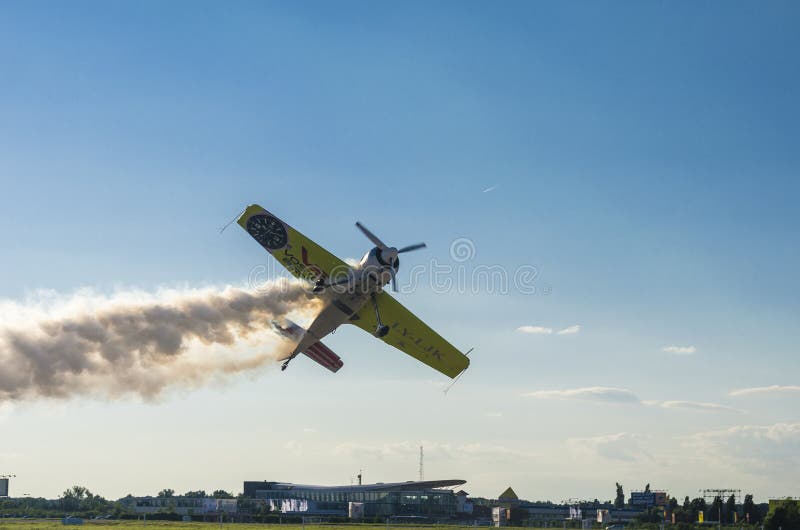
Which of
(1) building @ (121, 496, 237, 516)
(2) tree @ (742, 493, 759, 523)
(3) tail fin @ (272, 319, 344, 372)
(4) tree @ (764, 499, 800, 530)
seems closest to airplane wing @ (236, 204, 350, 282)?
(3) tail fin @ (272, 319, 344, 372)

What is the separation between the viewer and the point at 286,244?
48250 mm

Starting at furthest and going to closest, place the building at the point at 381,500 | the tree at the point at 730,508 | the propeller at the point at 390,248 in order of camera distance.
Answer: the tree at the point at 730,508
the building at the point at 381,500
the propeller at the point at 390,248

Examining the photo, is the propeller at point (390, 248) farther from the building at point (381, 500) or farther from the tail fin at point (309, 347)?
the building at point (381, 500)

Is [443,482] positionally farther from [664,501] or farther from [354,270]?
[354,270]

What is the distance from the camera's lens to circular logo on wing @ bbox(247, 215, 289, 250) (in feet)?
157

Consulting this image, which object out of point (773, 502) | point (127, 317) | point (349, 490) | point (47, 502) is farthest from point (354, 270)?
point (47, 502)

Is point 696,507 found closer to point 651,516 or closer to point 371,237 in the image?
point 651,516

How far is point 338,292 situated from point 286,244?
4266 millimetres

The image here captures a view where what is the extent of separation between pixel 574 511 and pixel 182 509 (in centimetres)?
6621

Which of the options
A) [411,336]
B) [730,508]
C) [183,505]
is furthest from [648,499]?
[411,336]

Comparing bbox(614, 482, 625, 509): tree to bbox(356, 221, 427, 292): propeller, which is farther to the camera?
bbox(614, 482, 625, 509): tree

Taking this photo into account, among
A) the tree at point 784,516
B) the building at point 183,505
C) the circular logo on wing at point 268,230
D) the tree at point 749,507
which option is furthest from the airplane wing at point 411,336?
the tree at point 749,507

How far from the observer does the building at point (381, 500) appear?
11431cm

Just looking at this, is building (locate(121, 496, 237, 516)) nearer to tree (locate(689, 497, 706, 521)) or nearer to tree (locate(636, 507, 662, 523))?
tree (locate(636, 507, 662, 523))
